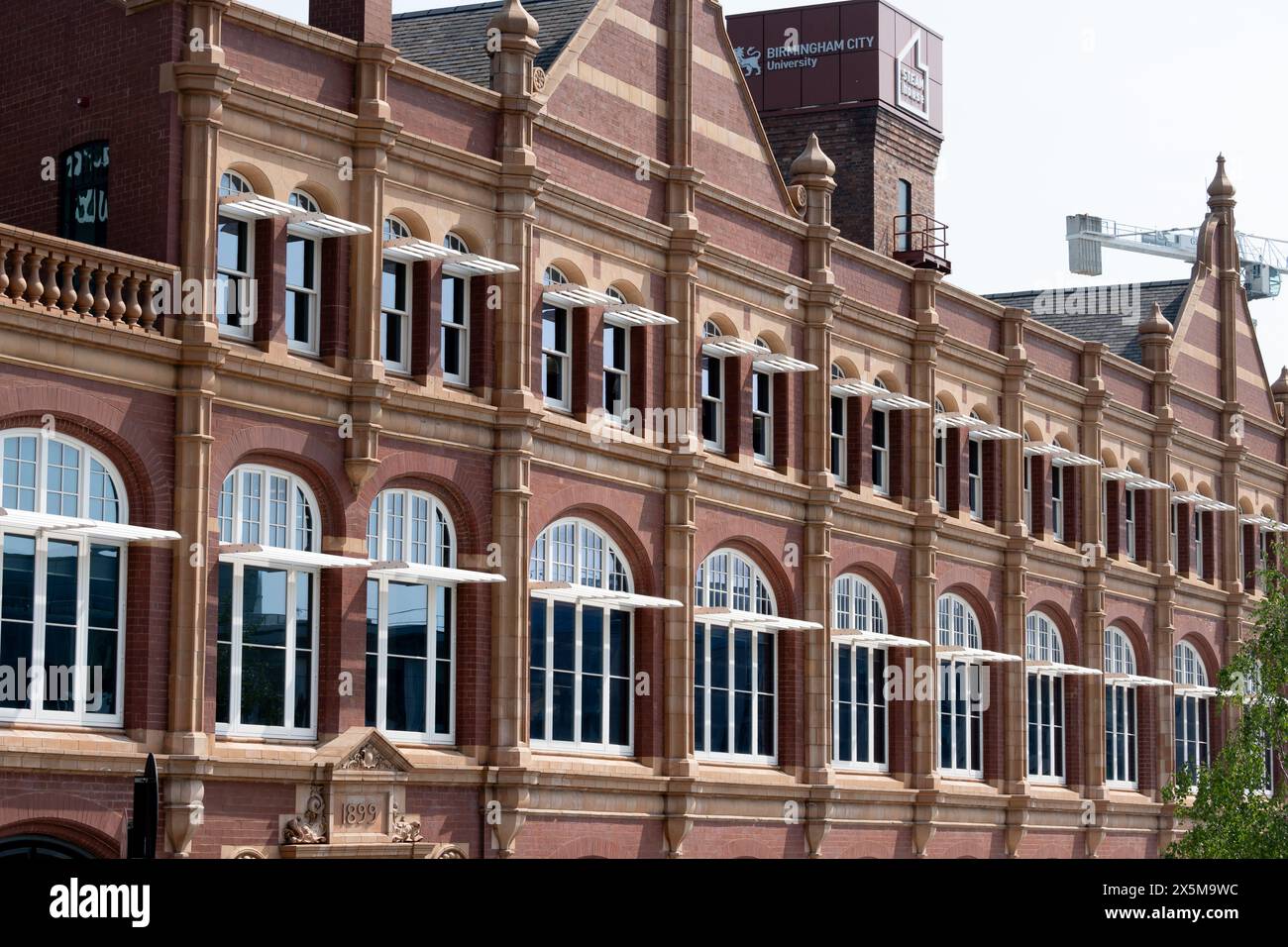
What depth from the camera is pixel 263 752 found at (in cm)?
2561

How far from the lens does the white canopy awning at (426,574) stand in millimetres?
27219

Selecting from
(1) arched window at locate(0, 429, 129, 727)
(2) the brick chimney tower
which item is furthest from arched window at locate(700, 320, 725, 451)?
(1) arched window at locate(0, 429, 129, 727)

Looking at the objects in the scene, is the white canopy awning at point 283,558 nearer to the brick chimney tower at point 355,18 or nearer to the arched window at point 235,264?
the arched window at point 235,264

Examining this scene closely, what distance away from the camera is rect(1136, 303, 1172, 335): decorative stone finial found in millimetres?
54344

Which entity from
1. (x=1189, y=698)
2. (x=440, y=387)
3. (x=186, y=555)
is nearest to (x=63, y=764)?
(x=186, y=555)

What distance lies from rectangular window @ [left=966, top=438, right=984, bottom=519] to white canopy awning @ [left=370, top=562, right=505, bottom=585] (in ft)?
60.3

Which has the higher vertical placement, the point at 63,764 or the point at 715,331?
the point at 715,331

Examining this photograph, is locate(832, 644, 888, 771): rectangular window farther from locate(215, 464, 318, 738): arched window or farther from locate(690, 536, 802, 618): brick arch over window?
locate(215, 464, 318, 738): arched window

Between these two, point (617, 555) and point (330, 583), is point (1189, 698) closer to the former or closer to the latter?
point (617, 555)

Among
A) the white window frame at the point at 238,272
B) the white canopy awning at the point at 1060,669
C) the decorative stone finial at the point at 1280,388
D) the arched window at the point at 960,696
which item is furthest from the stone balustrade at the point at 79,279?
the decorative stone finial at the point at 1280,388

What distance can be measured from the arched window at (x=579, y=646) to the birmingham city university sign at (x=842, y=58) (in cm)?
2324

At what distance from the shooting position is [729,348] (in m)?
35.6

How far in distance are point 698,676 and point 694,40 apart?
38.1ft

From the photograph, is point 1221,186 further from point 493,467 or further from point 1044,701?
point 493,467
